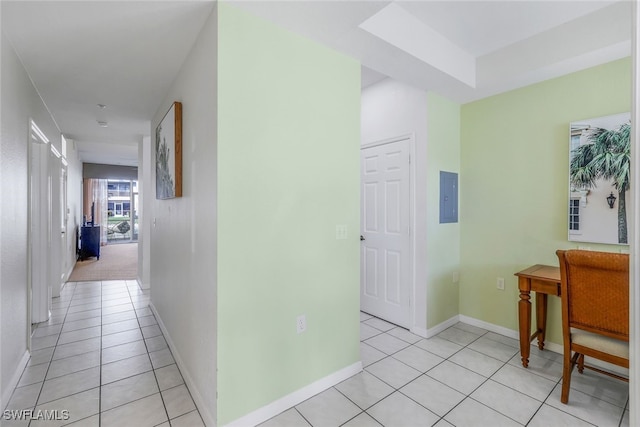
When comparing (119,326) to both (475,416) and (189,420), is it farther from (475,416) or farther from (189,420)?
(475,416)

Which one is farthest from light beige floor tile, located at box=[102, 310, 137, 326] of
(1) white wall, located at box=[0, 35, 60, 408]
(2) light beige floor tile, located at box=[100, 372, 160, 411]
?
(2) light beige floor tile, located at box=[100, 372, 160, 411]

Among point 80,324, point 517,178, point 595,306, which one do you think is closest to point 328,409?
point 595,306

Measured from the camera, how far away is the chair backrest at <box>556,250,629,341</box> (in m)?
1.72

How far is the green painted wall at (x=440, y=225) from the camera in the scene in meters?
2.95

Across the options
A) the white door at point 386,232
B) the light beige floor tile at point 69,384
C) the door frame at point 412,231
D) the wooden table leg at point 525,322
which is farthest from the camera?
the white door at point 386,232

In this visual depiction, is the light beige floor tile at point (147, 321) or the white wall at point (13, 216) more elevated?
the white wall at point (13, 216)

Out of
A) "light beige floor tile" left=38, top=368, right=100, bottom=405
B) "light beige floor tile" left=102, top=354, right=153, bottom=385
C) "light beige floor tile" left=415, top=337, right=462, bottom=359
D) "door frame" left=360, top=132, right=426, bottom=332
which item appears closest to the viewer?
A: "light beige floor tile" left=38, top=368, right=100, bottom=405

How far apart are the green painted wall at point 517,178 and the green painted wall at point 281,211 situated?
1.56m

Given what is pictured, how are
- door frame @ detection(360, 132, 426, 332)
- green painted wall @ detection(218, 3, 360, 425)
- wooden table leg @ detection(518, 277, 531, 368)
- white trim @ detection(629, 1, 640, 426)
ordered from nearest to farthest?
white trim @ detection(629, 1, 640, 426) < green painted wall @ detection(218, 3, 360, 425) < wooden table leg @ detection(518, 277, 531, 368) < door frame @ detection(360, 132, 426, 332)

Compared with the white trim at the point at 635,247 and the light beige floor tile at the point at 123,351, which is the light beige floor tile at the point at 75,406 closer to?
the light beige floor tile at the point at 123,351

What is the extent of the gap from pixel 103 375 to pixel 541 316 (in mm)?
3505

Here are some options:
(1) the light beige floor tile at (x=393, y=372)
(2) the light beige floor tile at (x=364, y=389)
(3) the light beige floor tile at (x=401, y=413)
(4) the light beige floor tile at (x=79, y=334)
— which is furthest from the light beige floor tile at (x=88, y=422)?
(1) the light beige floor tile at (x=393, y=372)

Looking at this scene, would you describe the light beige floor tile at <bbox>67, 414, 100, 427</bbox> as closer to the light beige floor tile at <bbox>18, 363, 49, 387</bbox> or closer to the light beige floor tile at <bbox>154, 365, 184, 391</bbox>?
the light beige floor tile at <bbox>154, 365, 184, 391</bbox>

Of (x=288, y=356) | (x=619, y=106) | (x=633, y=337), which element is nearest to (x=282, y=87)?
(x=288, y=356)
